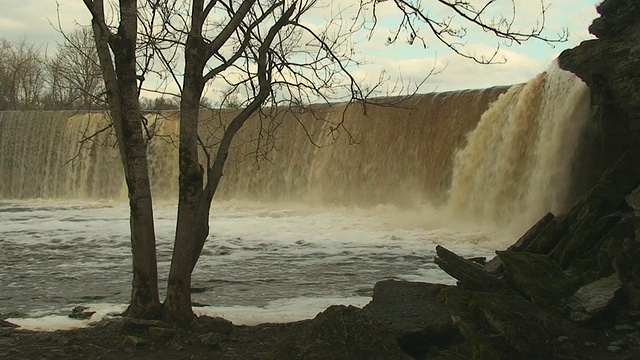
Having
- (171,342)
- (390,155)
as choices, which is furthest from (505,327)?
(390,155)

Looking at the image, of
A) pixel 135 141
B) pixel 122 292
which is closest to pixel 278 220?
pixel 122 292

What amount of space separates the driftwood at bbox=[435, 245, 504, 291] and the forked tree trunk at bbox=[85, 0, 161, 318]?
2.29 m

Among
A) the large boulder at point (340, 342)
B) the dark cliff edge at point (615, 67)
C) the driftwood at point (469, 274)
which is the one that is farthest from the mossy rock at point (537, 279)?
the dark cliff edge at point (615, 67)

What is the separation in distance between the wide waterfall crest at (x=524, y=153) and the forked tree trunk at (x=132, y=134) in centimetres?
831

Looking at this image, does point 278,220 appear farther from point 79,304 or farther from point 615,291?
point 615,291

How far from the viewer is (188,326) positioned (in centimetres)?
549

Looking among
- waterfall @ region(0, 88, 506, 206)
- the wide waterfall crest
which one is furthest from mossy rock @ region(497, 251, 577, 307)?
waterfall @ region(0, 88, 506, 206)

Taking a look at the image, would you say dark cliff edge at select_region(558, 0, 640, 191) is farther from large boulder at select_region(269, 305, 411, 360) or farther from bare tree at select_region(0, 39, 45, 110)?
bare tree at select_region(0, 39, 45, 110)

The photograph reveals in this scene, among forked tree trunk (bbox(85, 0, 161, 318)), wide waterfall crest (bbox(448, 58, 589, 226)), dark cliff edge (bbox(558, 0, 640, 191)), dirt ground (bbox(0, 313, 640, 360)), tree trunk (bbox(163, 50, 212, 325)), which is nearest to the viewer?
dirt ground (bbox(0, 313, 640, 360))

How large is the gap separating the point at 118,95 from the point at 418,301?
2768 mm

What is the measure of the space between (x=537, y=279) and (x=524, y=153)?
9716 millimetres

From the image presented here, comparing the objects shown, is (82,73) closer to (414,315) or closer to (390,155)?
(414,315)

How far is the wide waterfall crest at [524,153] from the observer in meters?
12.2

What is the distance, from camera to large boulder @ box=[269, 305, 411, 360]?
4.03 meters
